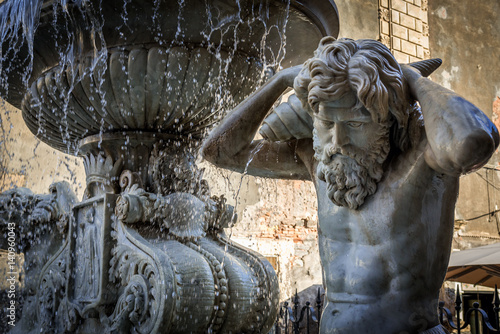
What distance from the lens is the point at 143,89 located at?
8.02 ft

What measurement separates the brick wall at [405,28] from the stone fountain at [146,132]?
23.5ft

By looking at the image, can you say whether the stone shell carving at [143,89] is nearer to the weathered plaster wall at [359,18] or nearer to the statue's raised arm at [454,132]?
the statue's raised arm at [454,132]

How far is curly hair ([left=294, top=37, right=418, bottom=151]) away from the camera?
4.03 feet

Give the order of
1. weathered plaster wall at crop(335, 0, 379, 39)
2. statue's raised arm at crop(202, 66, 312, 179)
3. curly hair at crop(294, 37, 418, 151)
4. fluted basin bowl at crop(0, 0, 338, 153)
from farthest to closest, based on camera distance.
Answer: weathered plaster wall at crop(335, 0, 379, 39), fluted basin bowl at crop(0, 0, 338, 153), statue's raised arm at crop(202, 66, 312, 179), curly hair at crop(294, 37, 418, 151)

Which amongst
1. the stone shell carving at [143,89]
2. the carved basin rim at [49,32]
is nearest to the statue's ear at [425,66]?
the carved basin rim at [49,32]

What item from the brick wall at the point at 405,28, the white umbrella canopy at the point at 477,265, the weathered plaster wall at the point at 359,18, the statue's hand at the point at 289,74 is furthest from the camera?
the brick wall at the point at 405,28

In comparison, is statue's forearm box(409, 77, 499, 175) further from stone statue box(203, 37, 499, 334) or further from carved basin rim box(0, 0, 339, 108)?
carved basin rim box(0, 0, 339, 108)

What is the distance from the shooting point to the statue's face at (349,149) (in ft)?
4.16

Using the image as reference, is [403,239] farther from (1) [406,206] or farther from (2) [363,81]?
(2) [363,81]

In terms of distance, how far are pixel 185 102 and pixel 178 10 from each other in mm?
455

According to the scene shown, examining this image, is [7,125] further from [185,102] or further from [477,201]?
[477,201]

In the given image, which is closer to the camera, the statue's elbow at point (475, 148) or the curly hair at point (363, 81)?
the statue's elbow at point (475, 148)

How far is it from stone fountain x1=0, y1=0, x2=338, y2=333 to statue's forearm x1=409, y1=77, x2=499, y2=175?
1.20m

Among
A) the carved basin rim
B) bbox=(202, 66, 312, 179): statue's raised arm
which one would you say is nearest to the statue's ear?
bbox=(202, 66, 312, 179): statue's raised arm
